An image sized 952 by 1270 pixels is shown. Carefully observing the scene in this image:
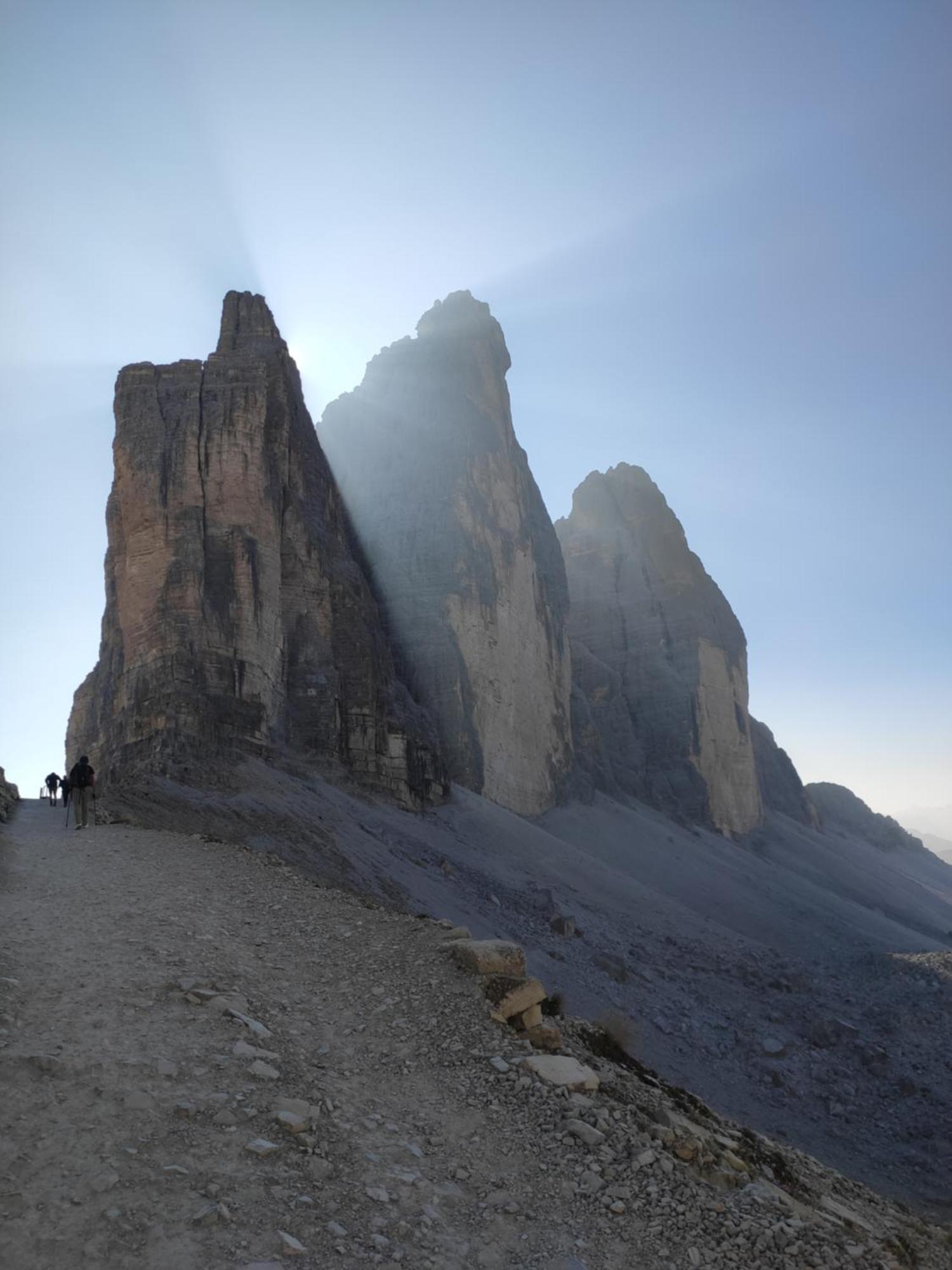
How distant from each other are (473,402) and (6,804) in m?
35.9

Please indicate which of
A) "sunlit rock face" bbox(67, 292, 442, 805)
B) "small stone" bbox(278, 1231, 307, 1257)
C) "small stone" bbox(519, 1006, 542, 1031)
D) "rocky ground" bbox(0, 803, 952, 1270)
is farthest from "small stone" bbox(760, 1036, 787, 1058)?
"small stone" bbox(278, 1231, 307, 1257)

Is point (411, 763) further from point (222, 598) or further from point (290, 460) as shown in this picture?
point (290, 460)

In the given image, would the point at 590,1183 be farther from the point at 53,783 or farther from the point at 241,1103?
the point at 53,783

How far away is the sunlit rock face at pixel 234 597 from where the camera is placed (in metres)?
25.9

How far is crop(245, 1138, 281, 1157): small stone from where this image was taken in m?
5.37

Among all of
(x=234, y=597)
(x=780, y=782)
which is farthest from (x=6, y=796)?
(x=780, y=782)

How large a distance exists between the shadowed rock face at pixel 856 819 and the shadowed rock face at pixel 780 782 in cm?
1186

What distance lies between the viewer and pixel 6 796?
64.0ft

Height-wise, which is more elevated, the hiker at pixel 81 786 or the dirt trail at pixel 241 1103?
the hiker at pixel 81 786

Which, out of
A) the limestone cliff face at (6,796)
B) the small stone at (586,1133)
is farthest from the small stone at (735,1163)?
the limestone cliff face at (6,796)

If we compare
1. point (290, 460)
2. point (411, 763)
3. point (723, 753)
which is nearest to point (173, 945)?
point (411, 763)

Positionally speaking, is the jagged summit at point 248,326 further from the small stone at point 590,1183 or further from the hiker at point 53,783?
the small stone at point 590,1183

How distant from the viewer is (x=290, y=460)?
32781mm

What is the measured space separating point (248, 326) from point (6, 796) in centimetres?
2060
